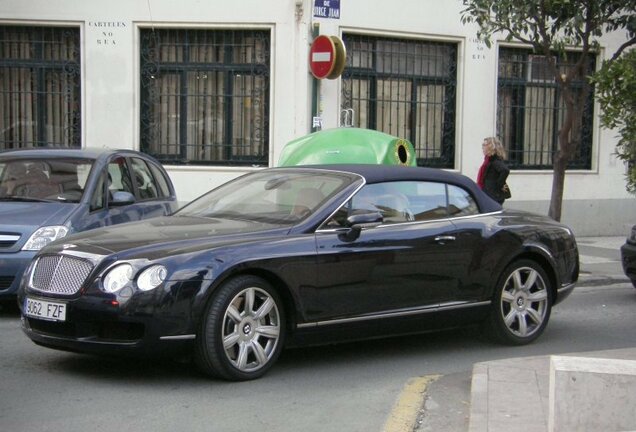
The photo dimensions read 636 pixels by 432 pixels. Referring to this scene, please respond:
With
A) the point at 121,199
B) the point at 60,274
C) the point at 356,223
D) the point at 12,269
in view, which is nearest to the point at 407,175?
the point at 356,223

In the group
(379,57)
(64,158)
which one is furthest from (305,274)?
(379,57)

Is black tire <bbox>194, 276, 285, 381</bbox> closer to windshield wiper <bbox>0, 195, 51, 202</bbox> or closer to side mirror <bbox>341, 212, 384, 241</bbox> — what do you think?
side mirror <bbox>341, 212, 384, 241</bbox>

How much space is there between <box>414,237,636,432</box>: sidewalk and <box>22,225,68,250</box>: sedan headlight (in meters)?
3.98

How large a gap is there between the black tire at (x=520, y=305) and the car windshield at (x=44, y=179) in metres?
4.28

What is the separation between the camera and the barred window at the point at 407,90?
15312mm

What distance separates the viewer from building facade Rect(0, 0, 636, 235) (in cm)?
1456

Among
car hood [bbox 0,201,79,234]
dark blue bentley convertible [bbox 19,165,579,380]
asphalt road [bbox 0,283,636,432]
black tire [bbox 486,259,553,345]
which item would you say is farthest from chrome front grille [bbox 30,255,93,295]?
black tire [bbox 486,259,553,345]

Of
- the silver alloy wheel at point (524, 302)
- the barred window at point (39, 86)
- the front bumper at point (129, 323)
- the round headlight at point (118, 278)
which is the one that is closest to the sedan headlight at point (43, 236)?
the front bumper at point (129, 323)

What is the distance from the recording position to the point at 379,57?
50.8 ft

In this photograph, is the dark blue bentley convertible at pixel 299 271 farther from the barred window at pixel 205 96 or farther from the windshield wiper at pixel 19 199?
the barred window at pixel 205 96

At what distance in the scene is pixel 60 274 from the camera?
627 cm

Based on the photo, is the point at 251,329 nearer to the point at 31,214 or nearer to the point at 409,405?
the point at 409,405

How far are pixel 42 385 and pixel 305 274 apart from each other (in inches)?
76.8

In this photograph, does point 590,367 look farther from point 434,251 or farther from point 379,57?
point 379,57
